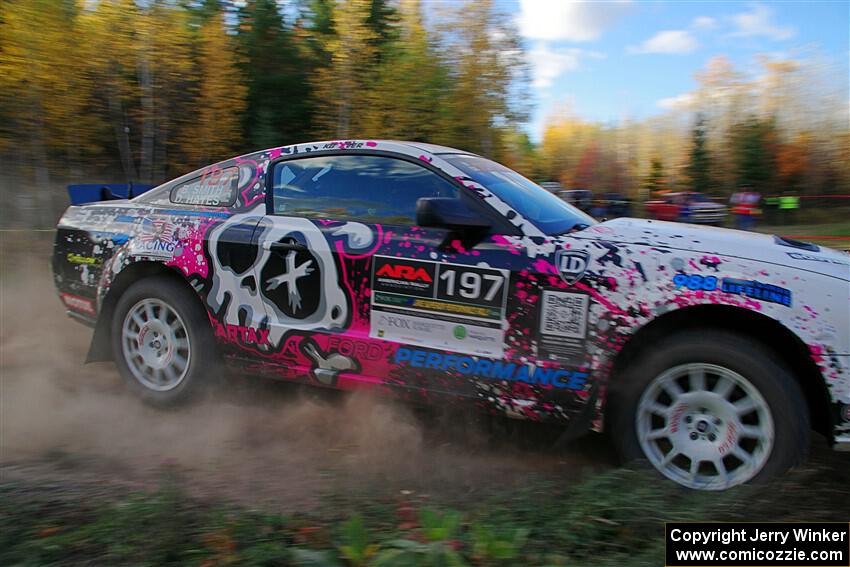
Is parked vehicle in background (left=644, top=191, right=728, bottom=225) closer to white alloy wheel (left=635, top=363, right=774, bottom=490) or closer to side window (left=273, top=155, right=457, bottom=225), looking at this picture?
side window (left=273, top=155, right=457, bottom=225)

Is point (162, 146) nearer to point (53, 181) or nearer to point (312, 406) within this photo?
point (53, 181)

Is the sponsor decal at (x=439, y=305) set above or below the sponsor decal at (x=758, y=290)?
below

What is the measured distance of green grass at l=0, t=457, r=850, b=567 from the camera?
8.07 feet

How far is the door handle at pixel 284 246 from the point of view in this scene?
3.94 m

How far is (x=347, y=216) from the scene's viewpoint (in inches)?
154

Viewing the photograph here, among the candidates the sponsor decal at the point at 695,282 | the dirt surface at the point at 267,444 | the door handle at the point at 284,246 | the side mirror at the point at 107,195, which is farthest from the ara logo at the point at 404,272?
the side mirror at the point at 107,195

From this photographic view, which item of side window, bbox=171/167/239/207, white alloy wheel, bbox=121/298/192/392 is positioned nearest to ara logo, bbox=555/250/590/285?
side window, bbox=171/167/239/207

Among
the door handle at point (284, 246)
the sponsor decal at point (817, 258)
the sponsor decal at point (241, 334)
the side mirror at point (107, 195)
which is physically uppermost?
the side mirror at point (107, 195)

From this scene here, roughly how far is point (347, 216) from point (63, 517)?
208 centimetres

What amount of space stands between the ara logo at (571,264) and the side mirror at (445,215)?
17.0 inches

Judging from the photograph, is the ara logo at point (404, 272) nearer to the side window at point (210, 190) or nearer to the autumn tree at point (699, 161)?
the side window at point (210, 190)

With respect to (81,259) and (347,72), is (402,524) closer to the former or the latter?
(81,259)

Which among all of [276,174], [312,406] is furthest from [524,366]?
[276,174]

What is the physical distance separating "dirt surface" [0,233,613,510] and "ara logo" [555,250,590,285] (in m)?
1.05
